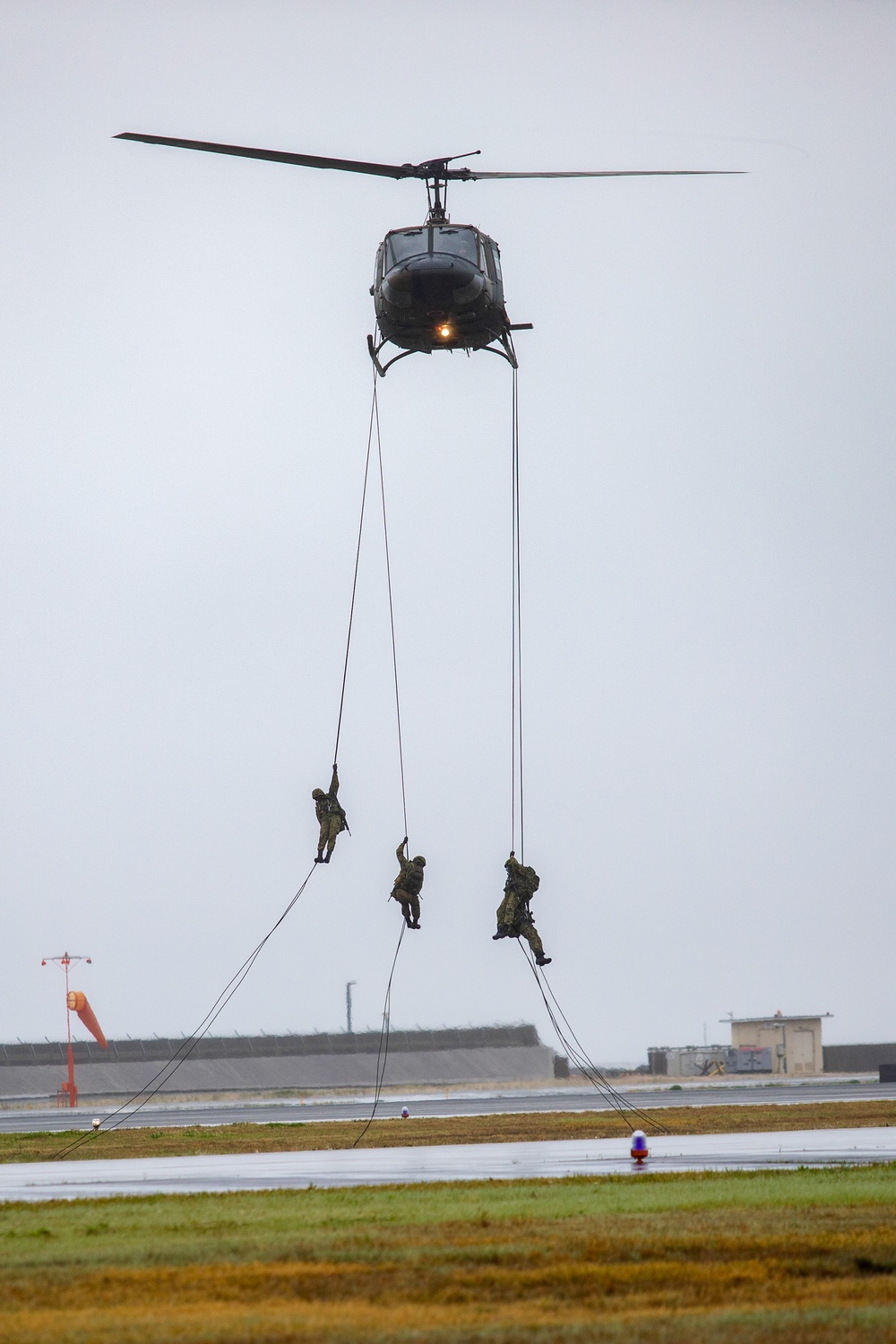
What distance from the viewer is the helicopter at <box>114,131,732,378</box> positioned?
76.5 ft

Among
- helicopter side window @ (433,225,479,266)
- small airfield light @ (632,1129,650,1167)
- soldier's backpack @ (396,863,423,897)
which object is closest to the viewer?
small airfield light @ (632,1129,650,1167)

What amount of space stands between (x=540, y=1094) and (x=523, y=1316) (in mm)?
53780

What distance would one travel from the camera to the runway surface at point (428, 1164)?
65.2 feet

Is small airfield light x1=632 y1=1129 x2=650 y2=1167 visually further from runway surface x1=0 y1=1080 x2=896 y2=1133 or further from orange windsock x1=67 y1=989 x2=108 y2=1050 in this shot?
orange windsock x1=67 y1=989 x2=108 y2=1050

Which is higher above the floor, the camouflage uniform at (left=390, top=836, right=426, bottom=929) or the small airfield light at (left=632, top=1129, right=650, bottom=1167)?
the camouflage uniform at (left=390, top=836, right=426, bottom=929)

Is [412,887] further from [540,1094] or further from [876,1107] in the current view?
[540,1094]

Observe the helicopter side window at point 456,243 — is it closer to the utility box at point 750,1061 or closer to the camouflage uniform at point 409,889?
the camouflage uniform at point 409,889

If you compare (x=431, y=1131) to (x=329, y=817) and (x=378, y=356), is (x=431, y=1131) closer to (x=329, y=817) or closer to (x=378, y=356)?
(x=329, y=817)

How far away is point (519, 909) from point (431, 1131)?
374 inches

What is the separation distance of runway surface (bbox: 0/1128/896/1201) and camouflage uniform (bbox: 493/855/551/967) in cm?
357

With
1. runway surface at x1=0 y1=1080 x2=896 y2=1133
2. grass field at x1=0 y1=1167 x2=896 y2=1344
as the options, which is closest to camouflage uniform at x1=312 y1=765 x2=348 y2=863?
grass field at x1=0 y1=1167 x2=896 y2=1344

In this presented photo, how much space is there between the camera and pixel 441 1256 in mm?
12383

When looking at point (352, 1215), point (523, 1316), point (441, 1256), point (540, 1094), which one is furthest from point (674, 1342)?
point (540, 1094)

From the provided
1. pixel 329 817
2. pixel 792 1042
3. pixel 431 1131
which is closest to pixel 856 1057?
pixel 792 1042
